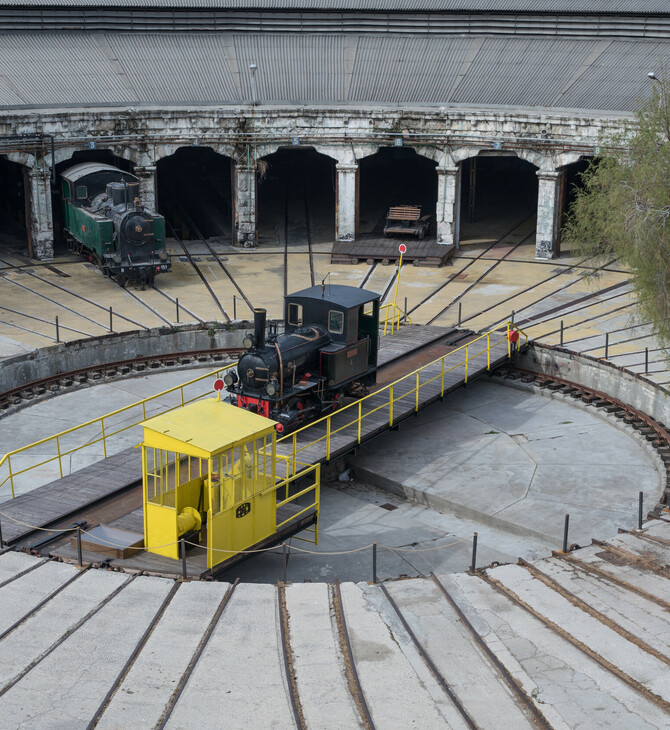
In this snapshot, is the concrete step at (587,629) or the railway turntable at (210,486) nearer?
the concrete step at (587,629)

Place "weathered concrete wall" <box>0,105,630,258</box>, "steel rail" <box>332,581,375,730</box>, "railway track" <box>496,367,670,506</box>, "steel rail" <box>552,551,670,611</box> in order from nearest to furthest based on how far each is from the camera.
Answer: "steel rail" <box>332,581,375,730</box> → "steel rail" <box>552,551,670,611</box> → "railway track" <box>496,367,670,506</box> → "weathered concrete wall" <box>0,105,630,258</box>

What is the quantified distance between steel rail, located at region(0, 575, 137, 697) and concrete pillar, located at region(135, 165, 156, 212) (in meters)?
21.4

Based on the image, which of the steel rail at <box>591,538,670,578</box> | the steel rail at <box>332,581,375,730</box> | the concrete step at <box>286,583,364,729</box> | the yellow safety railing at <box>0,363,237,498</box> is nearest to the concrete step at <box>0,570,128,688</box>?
→ the concrete step at <box>286,583,364,729</box>

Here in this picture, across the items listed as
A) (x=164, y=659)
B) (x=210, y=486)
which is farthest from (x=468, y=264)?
(x=164, y=659)

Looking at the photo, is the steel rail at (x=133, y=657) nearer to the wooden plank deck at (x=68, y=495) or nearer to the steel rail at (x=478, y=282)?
the wooden plank deck at (x=68, y=495)

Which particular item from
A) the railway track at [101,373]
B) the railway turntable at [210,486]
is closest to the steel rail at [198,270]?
the railway track at [101,373]

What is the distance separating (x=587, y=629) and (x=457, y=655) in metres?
1.88

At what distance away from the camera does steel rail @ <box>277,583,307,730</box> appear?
11.6 m

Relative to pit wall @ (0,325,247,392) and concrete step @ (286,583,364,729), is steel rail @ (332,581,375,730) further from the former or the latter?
pit wall @ (0,325,247,392)

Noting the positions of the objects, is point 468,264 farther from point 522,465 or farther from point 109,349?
point 522,465

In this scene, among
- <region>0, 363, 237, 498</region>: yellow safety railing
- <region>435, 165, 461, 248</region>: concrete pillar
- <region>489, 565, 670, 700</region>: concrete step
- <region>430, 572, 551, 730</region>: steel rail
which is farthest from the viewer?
<region>435, 165, 461, 248</region>: concrete pillar

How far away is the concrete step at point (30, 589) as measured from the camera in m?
13.8

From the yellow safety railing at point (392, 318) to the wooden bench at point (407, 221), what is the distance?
5.94 meters

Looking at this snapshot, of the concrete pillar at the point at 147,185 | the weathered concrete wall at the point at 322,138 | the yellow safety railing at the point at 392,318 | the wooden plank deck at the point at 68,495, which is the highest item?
the weathered concrete wall at the point at 322,138
